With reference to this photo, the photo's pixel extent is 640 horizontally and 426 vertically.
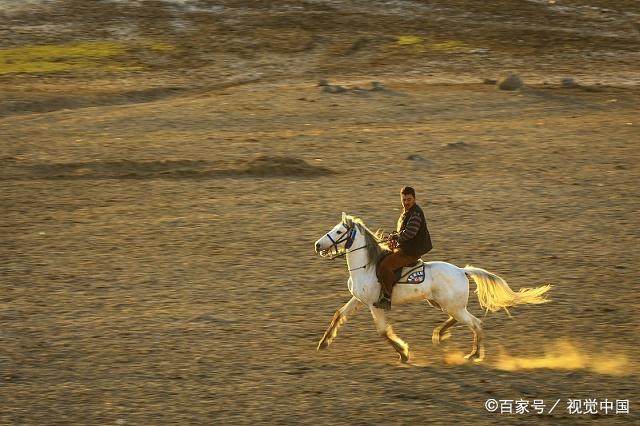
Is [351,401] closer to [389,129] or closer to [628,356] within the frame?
[628,356]

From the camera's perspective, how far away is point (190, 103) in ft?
101

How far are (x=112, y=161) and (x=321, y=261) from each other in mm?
9029

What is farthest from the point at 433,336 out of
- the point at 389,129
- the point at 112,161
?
the point at 389,129

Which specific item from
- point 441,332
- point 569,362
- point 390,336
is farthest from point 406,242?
point 569,362

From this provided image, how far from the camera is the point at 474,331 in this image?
1242cm

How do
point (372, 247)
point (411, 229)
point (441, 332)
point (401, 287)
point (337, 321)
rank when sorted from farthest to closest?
1. point (441, 332)
2. point (337, 321)
3. point (372, 247)
4. point (401, 287)
5. point (411, 229)

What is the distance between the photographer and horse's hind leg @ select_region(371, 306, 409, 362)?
12.3m

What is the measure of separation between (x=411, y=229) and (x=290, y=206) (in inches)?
338

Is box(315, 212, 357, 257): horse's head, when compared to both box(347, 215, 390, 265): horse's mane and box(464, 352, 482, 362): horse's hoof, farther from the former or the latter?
box(464, 352, 482, 362): horse's hoof

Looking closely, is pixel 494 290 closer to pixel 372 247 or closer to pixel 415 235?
pixel 415 235

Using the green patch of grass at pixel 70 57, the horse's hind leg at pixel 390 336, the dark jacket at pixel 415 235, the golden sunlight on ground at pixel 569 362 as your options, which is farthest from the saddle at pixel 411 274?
the green patch of grass at pixel 70 57

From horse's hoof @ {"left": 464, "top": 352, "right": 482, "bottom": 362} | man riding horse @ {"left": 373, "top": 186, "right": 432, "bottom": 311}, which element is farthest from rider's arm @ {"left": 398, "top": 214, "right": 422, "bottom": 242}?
horse's hoof @ {"left": 464, "top": 352, "right": 482, "bottom": 362}

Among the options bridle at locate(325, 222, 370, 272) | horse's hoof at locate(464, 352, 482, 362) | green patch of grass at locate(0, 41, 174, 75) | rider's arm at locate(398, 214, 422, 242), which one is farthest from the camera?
green patch of grass at locate(0, 41, 174, 75)

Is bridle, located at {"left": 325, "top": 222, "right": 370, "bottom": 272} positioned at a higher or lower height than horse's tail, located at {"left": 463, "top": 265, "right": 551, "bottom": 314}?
higher
